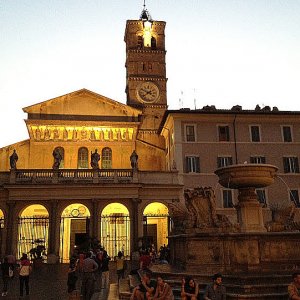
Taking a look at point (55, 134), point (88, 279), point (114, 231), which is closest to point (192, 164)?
point (114, 231)

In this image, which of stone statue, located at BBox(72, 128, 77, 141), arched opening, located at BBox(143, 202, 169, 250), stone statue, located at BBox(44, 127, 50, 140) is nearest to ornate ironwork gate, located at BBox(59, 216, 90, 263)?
arched opening, located at BBox(143, 202, 169, 250)

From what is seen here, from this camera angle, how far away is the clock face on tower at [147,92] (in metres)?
A: 49.4

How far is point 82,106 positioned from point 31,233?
42.2ft

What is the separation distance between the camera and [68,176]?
29453 mm

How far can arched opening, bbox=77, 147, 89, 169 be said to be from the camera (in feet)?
116

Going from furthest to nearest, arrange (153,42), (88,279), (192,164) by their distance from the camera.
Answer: (153,42), (192,164), (88,279)

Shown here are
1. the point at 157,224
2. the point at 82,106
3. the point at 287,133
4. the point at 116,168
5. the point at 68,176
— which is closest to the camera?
the point at 68,176

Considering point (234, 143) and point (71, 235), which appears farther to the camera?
point (234, 143)

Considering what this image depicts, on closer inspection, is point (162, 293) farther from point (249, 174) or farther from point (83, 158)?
point (83, 158)

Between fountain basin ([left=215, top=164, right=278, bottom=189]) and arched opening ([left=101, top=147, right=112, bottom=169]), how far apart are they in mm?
23524

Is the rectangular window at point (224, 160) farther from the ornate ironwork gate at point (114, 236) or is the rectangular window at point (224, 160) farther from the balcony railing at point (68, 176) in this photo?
the ornate ironwork gate at point (114, 236)

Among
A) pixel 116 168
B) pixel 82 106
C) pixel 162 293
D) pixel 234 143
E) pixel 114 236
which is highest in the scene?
pixel 82 106

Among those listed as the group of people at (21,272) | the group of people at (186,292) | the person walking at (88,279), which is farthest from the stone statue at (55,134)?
the group of people at (186,292)

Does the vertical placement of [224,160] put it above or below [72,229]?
above
